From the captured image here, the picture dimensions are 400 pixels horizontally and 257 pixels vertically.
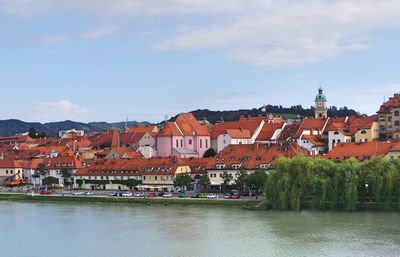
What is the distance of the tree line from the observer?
36312 millimetres

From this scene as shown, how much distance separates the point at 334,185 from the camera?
122ft

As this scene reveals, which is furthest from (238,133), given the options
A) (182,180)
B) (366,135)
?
(182,180)

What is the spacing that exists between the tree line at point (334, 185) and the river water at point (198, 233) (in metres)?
1.19

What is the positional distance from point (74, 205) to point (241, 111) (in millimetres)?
115591

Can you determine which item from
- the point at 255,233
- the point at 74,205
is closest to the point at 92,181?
the point at 74,205

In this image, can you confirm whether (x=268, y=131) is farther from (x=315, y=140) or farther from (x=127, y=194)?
(x=127, y=194)

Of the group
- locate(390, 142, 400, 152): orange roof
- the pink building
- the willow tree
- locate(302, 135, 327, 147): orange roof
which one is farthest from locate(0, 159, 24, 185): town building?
the willow tree

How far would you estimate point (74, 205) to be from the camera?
46.2 meters

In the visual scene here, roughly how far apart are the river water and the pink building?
970 inches

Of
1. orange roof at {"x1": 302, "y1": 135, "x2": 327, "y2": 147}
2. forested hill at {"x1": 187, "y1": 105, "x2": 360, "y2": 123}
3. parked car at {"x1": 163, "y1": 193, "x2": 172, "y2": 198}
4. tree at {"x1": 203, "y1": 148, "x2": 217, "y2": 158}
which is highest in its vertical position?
forested hill at {"x1": 187, "y1": 105, "x2": 360, "y2": 123}

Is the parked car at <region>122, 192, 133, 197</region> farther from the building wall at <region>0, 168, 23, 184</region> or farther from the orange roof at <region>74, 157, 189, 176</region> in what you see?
the building wall at <region>0, 168, 23, 184</region>

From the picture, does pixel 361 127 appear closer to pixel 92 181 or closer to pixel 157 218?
pixel 92 181

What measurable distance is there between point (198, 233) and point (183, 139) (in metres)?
36.2

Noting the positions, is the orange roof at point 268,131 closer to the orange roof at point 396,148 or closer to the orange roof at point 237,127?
the orange roof at point 237,127
